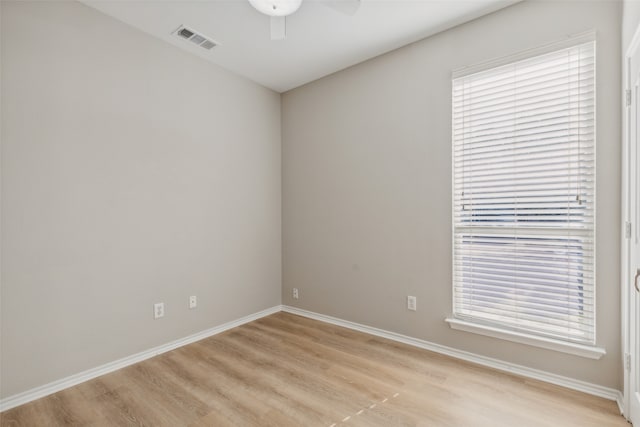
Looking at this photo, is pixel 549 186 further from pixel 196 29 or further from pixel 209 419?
pixel 196 29

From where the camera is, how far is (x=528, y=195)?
87.0 inches

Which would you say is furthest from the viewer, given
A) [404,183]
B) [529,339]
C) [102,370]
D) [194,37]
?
[404,183]

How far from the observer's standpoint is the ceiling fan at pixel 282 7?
5.96ft

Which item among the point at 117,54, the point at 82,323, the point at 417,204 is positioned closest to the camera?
the point at 82,323

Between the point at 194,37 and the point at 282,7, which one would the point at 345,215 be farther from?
the point at 194,37

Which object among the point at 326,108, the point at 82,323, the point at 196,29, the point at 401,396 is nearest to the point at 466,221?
the point at 401,396

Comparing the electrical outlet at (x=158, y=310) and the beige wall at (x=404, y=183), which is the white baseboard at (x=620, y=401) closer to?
the beige wall at (x=404, y=183)

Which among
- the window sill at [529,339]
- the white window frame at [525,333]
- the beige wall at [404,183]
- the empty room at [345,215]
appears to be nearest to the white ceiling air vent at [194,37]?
the empty room at [345,215]

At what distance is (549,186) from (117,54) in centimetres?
337

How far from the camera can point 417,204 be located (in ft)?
9.05

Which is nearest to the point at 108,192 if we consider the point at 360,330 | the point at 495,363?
the point at 360,330

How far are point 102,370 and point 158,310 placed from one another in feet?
1.78

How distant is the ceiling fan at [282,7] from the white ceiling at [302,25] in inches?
13.0

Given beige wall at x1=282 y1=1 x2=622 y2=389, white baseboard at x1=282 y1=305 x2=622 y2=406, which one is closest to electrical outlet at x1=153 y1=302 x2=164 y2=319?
beige wall at x1=282 y1=1 x2=622 y2=389
